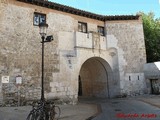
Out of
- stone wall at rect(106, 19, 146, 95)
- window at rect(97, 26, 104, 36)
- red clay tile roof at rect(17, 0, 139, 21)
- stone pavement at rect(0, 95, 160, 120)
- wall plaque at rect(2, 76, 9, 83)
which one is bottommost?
stone pavement at rect(0, 95, 160, 120)

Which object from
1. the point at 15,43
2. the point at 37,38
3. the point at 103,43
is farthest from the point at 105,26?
the point at 15,43

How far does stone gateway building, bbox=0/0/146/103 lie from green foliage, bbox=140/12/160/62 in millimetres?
4956

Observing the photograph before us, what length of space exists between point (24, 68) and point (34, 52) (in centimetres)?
126

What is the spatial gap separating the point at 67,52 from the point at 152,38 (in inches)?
495

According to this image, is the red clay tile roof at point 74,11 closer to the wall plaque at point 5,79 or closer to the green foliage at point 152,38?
the wall plaque at point 5,79

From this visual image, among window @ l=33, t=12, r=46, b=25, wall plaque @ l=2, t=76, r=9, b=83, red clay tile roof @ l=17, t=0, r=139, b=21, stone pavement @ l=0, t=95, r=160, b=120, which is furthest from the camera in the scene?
red clay tile roof @ l=17, t=0, r=139, b=21

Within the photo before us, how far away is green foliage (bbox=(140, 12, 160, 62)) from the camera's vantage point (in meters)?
21.6

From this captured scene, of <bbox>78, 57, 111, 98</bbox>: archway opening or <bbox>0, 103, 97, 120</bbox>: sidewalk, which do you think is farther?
<bbox>78, 57, 111, 98</bbox>: archway opening

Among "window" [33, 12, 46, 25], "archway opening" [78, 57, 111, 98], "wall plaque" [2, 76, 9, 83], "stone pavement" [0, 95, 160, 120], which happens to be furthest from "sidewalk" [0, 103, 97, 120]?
"archway opening" [78, 57, 111, 98]

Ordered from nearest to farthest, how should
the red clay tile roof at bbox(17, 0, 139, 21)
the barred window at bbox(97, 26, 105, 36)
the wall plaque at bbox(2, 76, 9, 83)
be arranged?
the wall plaque at bbox(2, 76, 9, 83)
the red clay tile roof at bbox(17, 0, 139, 21)
the barred window at bbox(97, 26, 105, 36)

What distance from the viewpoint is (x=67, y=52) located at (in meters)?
14.0

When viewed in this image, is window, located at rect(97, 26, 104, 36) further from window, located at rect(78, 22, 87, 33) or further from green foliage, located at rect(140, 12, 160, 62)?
green foliage, located at rect(140, 12, 160, 62)

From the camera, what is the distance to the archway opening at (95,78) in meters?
17.3

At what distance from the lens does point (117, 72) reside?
16.6 meters
